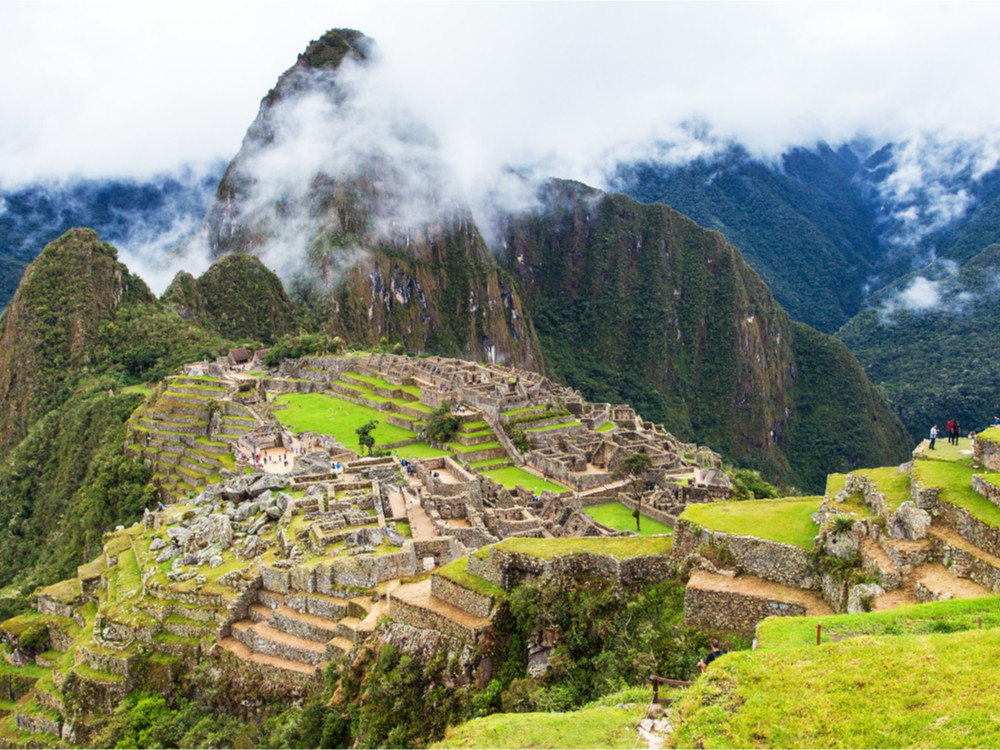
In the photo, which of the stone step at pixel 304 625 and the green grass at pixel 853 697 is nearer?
the green grass at pixel 853 697

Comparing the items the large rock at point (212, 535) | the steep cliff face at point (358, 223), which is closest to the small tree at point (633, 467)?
the large rock at point (212, 535)

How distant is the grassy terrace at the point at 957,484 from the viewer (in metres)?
11.2

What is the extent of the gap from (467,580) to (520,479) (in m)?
31.2

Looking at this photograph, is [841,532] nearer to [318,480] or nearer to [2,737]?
[318,480]

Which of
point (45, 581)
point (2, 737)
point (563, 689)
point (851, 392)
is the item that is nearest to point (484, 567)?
point (563, 689)

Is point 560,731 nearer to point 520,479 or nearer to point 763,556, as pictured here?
point 763,556

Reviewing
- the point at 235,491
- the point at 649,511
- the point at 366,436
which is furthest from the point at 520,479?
the point at 235,491

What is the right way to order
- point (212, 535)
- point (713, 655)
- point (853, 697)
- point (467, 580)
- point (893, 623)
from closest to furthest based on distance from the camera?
point (853, 697)
point (893, 623)
point (713, 655)
point (467, 580)
point (212, 535)

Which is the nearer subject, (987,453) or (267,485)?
(987,453)

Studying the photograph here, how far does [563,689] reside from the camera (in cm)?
1225

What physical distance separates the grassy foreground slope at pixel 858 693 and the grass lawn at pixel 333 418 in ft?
132

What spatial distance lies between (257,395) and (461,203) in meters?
139

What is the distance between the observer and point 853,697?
7738mm

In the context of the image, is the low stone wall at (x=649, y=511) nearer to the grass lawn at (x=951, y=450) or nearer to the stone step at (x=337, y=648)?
the grass lawn at (x=951, y=450)
